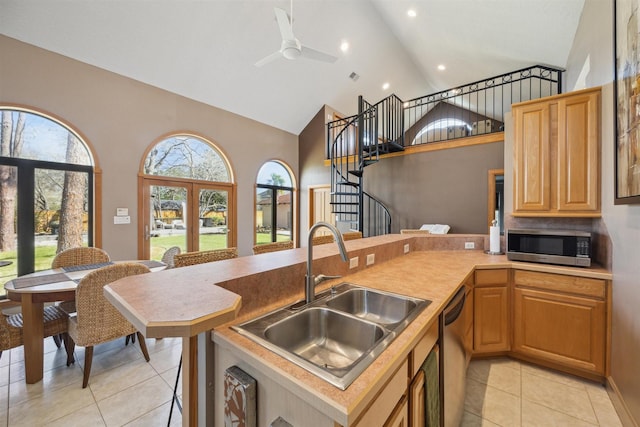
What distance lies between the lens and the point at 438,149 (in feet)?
16.5

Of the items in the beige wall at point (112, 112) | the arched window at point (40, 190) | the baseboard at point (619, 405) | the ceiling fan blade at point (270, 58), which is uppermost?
the ceiling fan blade at point (270, 58)

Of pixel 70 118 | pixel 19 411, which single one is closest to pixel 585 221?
pixel 19 411

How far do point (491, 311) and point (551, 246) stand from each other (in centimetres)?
77

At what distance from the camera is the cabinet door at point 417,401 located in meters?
1.01

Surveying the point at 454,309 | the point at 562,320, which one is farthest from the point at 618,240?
the point at 454,309

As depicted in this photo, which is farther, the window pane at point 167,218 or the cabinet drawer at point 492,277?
the window pane at point 167,218

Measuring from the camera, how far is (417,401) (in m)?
1.05

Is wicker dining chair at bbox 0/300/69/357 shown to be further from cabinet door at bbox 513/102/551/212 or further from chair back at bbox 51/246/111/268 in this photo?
cabinet door at bbox 513/102/551/212

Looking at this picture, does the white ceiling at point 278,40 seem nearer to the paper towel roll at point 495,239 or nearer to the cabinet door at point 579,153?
the cabinet door at point 579,153

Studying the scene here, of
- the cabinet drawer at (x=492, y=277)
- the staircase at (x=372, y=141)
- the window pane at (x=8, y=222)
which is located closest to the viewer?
the cabinet drawer at (x=492, y=277)

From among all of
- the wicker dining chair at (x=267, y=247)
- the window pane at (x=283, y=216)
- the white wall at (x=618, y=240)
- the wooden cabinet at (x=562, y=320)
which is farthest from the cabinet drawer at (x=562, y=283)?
the window pane at (x=283, y=216)

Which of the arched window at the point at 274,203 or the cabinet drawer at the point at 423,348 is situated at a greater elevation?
the arched window at the point at 274,203

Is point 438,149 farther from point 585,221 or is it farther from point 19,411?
point 19,411

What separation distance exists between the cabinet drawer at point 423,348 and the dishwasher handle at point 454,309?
159 millimetres
